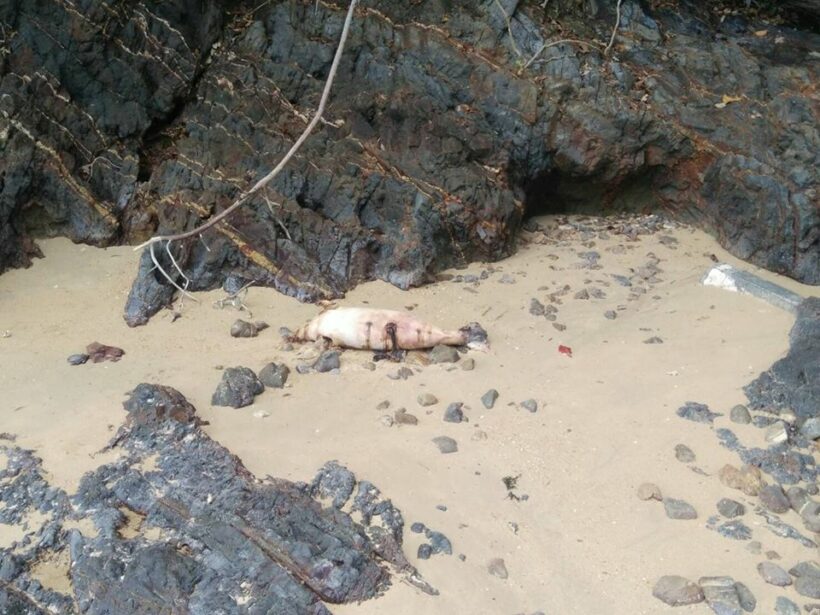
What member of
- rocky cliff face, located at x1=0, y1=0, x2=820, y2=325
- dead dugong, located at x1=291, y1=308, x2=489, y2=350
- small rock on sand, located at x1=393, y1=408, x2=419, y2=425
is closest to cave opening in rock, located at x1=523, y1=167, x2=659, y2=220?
rocky cliff face, located at x1=0, y1=0, x2=820, y2=325

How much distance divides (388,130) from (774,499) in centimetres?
410

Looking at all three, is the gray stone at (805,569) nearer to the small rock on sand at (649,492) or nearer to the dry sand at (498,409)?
the dry sand at (498,409)

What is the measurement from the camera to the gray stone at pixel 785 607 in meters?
3.62

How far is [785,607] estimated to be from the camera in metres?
3.64

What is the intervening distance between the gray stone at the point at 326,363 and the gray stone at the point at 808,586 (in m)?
2.77

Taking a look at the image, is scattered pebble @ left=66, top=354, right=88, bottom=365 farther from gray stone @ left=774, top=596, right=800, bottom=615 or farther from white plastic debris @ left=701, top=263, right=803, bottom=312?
white plastic debris @ left=701, top=263, right=803, bottom=312

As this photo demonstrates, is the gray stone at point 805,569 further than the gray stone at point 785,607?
Yes

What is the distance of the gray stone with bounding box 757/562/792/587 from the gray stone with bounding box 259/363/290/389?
8.96ft

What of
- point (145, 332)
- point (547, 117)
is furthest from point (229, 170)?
point (547, 117)

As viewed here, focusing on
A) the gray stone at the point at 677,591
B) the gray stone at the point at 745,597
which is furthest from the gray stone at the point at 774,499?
the gray stone at the point at 677,591

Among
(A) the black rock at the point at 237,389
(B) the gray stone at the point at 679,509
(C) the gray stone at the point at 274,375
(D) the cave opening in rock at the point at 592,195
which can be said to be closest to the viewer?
(B) the gray stone at the point at 679,509

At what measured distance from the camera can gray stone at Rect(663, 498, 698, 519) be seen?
414 centimetres

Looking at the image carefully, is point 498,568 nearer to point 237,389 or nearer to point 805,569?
point 805,569

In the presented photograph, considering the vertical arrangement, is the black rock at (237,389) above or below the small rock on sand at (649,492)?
below
